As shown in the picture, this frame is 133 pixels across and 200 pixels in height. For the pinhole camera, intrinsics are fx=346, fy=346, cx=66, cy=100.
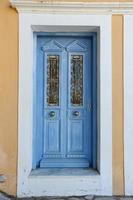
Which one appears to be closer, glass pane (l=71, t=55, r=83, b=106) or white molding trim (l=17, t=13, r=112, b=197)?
white molding trim (l=17, t=13, r=112, b=197)

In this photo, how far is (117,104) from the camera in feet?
16.8

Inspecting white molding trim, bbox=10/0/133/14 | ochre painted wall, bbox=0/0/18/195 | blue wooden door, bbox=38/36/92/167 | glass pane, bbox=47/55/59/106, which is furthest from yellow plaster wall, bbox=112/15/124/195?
ochre painted wall, bbox=0/0/18/195

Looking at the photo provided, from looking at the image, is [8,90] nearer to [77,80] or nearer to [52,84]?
[52,84]

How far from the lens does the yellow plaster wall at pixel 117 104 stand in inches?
199

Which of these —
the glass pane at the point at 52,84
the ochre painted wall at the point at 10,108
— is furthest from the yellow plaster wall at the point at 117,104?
the glass pane at the point at 52,84

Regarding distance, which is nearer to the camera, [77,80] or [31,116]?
[31,116]

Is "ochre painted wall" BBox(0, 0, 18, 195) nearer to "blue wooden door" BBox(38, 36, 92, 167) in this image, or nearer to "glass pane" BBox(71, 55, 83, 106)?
"blue wooden door" BBox(38, 36, 92, 167)

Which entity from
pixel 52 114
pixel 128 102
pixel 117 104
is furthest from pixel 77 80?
pixel 128 102

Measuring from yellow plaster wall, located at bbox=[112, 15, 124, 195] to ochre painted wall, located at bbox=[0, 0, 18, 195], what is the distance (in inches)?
56.9

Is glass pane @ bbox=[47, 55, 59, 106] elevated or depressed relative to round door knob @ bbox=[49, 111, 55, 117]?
elevated

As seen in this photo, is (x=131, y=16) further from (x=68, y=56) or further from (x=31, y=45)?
(x=31, y=45)

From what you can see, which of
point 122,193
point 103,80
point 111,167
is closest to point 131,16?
point 103,80

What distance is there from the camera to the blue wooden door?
5414mm

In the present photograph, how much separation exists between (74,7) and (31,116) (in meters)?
1.72
